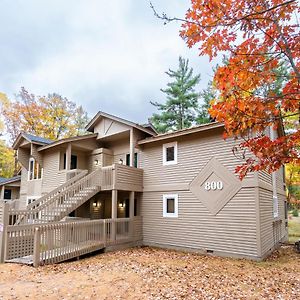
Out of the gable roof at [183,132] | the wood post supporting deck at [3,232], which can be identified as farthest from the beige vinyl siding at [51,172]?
the wood post supporting deck at [3,232]

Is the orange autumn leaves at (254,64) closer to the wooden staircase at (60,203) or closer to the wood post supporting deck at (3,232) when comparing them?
the wood post supporting deck at (3,232)

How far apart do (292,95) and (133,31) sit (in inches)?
545

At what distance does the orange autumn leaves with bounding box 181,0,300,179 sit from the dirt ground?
3.46 m

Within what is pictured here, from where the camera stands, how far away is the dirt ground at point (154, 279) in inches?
235

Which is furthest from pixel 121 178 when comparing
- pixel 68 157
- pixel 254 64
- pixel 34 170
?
pixel 254 64

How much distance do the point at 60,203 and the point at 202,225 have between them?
6869 mm

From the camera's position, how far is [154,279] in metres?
7.10

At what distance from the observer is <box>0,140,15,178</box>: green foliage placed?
2990 cm

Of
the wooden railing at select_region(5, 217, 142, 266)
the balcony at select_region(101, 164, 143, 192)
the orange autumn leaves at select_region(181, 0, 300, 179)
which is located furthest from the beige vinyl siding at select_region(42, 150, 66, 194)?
the orange autumn leaves at select_region(181, 0, 300, 179)

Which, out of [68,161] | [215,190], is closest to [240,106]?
[215,190]

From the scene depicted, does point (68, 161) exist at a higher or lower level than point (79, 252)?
higher

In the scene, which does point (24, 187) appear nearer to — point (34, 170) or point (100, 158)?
point (34, 170)

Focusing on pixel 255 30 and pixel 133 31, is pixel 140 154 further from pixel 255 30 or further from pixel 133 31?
pixel 255 30

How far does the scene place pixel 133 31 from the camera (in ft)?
53.5
